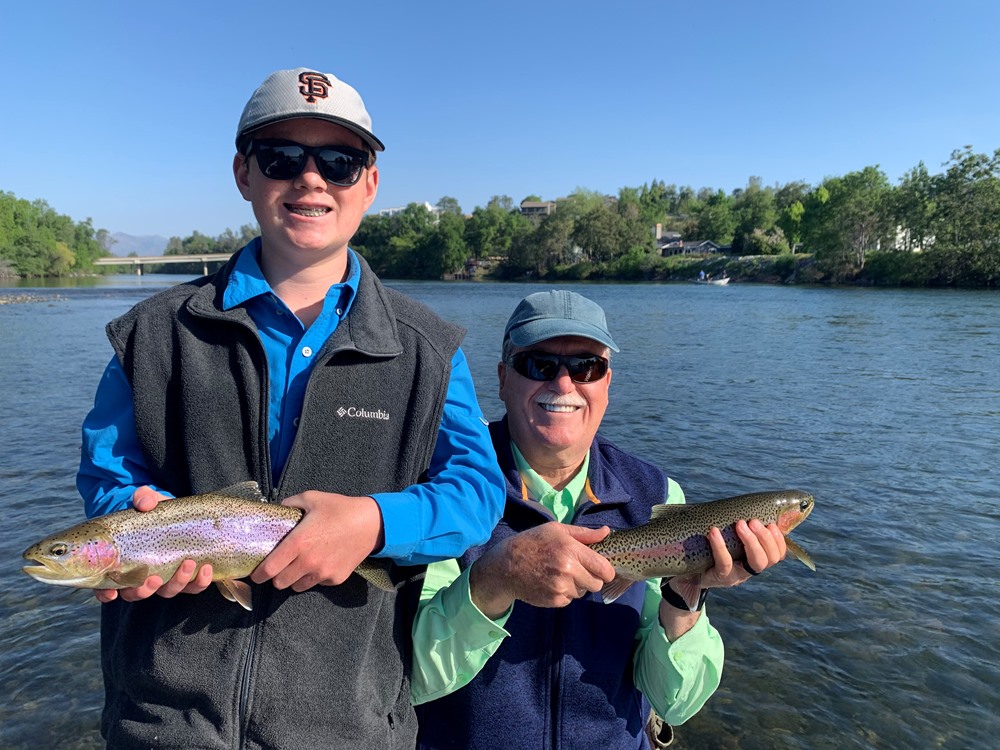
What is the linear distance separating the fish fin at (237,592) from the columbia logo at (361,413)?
64 centimetres

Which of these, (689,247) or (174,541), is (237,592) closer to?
(174,541)

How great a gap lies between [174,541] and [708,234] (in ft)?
447

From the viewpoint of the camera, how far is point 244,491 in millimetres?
2248

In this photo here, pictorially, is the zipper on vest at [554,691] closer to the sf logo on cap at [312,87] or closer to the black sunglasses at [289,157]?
the black sunglasses at [289,157]

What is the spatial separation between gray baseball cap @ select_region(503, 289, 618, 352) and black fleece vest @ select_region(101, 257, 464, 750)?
839 millimetres

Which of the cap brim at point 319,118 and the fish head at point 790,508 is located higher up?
the cap brim at point 319,118

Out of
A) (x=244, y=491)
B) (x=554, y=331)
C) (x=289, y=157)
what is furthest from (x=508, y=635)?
(x=289, y=157)

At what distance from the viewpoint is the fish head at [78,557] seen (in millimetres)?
2213

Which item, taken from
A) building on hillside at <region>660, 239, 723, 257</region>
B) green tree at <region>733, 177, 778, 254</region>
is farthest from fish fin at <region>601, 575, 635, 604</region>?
building on hillside at <region>660, 239, 723, 257</region>

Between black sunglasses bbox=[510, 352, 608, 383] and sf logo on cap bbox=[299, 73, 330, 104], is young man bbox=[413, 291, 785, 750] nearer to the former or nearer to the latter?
black sunglasses bbox=[510, 352, 608, 383]

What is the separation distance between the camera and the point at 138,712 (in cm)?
213

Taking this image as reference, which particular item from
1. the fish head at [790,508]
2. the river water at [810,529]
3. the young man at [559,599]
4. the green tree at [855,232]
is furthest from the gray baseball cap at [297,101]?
the green tree at [855,232]

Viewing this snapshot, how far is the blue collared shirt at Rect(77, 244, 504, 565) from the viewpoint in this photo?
7.33 feet

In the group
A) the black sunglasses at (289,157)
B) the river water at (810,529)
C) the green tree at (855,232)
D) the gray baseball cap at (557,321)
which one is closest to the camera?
the black sunglasses at (289,157)
